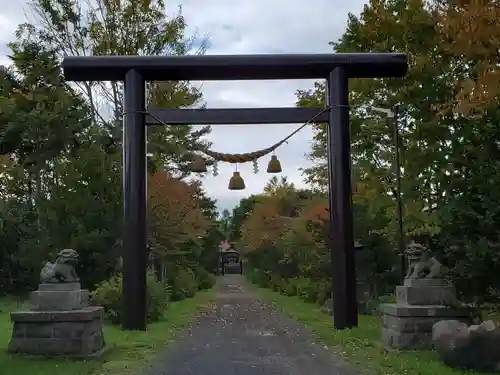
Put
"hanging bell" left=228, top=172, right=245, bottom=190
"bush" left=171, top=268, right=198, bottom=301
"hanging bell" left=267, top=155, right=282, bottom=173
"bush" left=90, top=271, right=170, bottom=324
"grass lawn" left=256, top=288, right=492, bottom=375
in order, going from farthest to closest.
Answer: "bush" left=171, top=268, right=198, bottom=301 → "bush" left=90, top=271, right=170, bottom=324 → "hanging bell" left=228, top=172, right=245, bottom=190 → "hanging bell" left=267, top=155, right=282, bottom=173 → "grass lawn" left=256, top=288, right=492, bottom=375

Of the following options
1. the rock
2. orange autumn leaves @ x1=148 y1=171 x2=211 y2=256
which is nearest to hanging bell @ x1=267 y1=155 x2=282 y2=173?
the rock

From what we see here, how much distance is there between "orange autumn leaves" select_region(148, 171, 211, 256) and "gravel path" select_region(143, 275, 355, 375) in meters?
6.69

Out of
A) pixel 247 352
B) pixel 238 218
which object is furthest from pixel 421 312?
pixel 238 218

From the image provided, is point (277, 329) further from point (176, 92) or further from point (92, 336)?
point (176, 92)

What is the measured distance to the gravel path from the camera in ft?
28.6

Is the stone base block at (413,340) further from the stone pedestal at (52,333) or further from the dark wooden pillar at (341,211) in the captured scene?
the stone pedestal at (52,333)

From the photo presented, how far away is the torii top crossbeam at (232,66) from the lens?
1233 centimetres

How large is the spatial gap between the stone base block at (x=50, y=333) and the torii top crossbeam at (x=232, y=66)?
474 cm

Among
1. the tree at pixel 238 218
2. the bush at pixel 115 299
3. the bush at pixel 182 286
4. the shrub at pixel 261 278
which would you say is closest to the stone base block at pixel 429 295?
the bush at pixel 115 299

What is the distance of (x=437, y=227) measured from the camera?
11.5 m

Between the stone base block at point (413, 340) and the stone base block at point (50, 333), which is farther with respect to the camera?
the stone base block at point (413, 340)

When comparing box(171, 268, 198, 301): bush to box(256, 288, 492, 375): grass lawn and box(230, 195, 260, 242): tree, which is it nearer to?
box(256, 288, 492, 375): grass lawn

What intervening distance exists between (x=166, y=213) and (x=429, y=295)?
1393 cm

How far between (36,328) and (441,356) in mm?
5620
